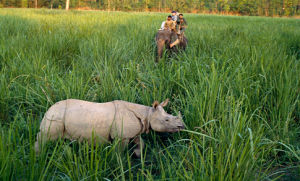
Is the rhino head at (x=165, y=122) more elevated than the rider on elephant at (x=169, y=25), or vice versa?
the rider on elephant at (x=169, y=25)

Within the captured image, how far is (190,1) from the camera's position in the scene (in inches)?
1527

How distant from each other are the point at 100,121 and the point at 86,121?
0.08m

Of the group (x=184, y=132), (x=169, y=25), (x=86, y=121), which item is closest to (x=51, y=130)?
(x=86, y=121)

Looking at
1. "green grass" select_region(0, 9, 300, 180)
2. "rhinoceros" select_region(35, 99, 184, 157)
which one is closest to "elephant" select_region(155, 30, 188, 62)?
"green grass" select_region(0, 9, 300, 180)

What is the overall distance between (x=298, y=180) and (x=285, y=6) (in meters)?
41.8

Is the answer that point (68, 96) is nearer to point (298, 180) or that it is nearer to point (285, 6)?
point (298, 180)

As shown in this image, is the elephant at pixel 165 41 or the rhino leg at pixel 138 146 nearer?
the rhino leg at pixel 138 146

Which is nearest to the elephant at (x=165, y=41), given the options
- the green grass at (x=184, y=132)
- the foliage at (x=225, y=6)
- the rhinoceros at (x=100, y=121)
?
the green grass at (x=184, y=132)

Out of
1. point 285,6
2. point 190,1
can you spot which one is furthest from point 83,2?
point 285,6

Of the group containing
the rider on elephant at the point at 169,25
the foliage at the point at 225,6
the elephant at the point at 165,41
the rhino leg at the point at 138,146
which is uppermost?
the foliage at the point at 225,6

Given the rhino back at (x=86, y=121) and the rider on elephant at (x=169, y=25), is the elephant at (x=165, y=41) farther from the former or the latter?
the rhino back at (x=86, y=121)

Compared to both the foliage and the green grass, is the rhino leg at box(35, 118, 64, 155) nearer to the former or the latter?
the green grass

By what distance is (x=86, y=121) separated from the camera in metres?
1.62

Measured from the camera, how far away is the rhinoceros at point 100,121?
1599 millimetres
